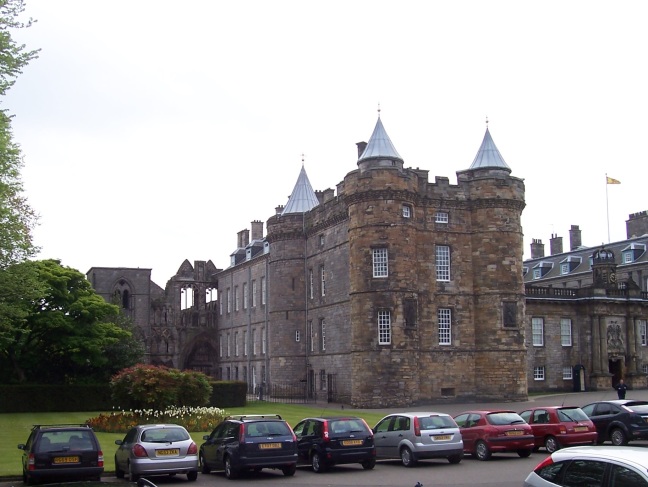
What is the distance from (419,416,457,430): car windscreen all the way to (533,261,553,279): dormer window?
206 ft

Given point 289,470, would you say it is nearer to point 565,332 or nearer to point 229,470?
point 229,470

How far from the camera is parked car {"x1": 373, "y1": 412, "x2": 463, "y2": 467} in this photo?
2181cm

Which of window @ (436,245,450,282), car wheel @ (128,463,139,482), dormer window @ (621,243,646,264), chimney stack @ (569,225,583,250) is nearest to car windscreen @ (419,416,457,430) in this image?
car wheel @ (128,463,139,482)

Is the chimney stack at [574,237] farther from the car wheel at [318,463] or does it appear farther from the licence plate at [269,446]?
the licence plate at [269,446]

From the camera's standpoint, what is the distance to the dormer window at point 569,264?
256ft

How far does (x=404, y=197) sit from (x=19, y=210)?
20796 millimetres

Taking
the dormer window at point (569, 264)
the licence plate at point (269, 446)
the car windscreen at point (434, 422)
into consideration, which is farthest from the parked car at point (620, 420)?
the dormer window at point (569, 264)

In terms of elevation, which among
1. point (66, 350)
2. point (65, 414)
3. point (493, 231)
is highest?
point (493, 231)

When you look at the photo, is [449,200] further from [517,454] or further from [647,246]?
[647,246]

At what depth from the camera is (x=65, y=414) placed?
43.4 m

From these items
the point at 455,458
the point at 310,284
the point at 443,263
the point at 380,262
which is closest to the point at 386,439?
the point at 455,458

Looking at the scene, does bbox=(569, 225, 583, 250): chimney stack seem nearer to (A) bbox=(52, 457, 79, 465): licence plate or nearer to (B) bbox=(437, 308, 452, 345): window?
Answer: (B) bbox=(437, 308, 452, 345): window

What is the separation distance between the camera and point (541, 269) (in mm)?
83000

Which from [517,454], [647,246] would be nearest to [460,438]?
[517,454]
